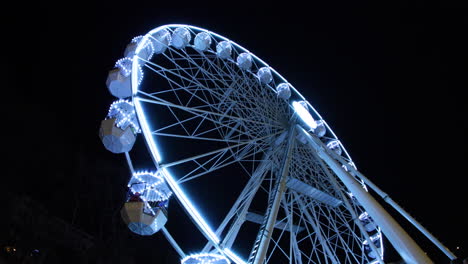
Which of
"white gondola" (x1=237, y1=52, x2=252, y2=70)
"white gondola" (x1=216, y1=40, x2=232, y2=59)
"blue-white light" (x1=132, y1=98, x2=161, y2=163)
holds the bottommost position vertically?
"blue-white light" (x1=132, y1=98, x2=161, y2=163)

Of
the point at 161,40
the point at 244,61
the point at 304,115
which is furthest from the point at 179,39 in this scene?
the point at 304,115

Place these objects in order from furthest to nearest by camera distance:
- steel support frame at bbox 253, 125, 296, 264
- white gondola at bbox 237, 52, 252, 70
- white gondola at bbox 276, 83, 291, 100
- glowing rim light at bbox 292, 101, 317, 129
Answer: white gondola at bbox 276, 83, 291, 100
white gondola at bbox 237, 52, 252, 70
glowing rim light at bbox 292, 101, 317, 129
steel support frame at bbox 253, 125, 296, 264

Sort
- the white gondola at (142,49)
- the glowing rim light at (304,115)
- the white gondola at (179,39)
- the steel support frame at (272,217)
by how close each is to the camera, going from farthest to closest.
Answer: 1. the glowing rim light at (304,115)
2. the white gondola at (179,39)
3. the white gondola at (142,49)
4. the steel support frame at (272,217)

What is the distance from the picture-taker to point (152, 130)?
9.16 m

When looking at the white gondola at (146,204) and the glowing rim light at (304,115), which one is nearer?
the white gondola at (146,204)

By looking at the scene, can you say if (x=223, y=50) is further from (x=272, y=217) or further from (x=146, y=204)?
(x=272, y=217)

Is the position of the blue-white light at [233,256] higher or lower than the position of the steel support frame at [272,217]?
lower

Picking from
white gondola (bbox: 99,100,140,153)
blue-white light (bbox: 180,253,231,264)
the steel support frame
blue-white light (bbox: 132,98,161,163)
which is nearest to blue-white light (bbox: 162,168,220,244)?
blue-white light (bbox: 132,98,161,163)

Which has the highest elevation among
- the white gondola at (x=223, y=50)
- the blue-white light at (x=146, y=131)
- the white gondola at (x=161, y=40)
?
the white gondola at (x=161, y=40)

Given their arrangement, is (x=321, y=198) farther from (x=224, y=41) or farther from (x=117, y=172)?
(x=117, y=172)

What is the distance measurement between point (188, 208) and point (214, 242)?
3.50 feet

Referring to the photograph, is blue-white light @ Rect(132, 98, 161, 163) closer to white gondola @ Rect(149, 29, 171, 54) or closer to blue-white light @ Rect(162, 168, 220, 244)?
blue-white light @ Rect(162, 168, 220, 244)

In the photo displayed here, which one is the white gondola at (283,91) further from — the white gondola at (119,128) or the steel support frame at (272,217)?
the white gondola at (119,128)

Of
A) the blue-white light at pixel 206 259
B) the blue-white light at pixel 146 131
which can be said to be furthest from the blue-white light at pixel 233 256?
the blue-white light at pixel 146 131
